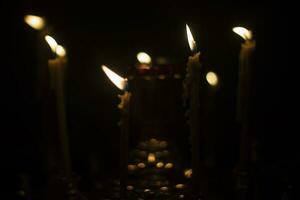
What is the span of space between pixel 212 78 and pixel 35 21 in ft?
1.71

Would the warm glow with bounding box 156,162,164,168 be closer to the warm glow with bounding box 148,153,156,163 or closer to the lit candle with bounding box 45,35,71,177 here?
the warm glow with bounding box 148,153,156,163

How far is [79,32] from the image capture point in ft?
4.30

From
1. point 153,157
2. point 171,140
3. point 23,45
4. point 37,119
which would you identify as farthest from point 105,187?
point 23,45

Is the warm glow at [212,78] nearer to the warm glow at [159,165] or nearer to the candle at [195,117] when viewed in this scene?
the warm glow at [159,165]

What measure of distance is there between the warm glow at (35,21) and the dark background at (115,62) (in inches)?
1.4

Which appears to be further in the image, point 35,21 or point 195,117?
point 35,21

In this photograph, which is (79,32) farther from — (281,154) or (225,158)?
(281,154)

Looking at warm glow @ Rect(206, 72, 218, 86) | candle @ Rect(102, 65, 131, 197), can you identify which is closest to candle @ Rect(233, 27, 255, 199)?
candle @ Rect(102, 65, 131, 197)

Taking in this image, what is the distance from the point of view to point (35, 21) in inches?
43.8

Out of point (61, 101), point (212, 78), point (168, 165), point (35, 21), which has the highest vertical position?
point (35, 21)

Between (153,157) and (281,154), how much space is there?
1.41 feet

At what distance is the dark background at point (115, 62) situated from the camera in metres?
1.28

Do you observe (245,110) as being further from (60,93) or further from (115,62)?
(115,62)

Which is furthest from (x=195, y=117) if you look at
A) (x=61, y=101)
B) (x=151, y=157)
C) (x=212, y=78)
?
(x=212, y=78)
